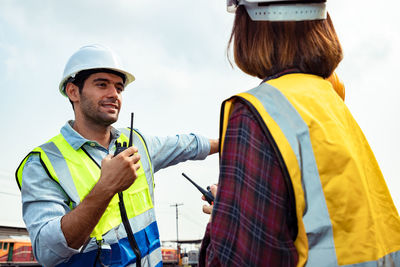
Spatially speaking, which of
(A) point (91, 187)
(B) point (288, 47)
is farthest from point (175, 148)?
(B) point (288, 47)

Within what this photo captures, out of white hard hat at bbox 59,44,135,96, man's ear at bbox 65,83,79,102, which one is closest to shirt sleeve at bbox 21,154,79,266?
man's ear at bbox 65,83,79,102

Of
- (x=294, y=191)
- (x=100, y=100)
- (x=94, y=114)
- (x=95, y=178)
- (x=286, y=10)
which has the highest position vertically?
(x=286, y=10)

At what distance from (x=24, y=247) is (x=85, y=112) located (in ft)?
84.0

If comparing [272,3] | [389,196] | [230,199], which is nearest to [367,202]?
[389,196]

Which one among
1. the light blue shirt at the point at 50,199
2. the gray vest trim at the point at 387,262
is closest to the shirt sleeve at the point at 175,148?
the light blue shirt at the point at 50,199

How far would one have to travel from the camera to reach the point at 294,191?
1.26 metres

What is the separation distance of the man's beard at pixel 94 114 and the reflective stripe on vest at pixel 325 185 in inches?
90.1

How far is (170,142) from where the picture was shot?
3.72 meters

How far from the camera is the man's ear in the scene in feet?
11.9

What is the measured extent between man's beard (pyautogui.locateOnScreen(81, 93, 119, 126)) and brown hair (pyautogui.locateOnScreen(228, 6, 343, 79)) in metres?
2.08

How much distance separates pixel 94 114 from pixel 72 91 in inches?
18.0

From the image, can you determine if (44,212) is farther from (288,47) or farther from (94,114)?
(288,47)

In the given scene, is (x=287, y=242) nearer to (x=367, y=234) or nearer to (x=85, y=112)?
(x=367, y=234)

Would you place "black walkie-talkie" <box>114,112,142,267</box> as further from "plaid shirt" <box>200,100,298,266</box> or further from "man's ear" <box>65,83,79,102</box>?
"plaid shirt" <box>200,100,298,266</box>
